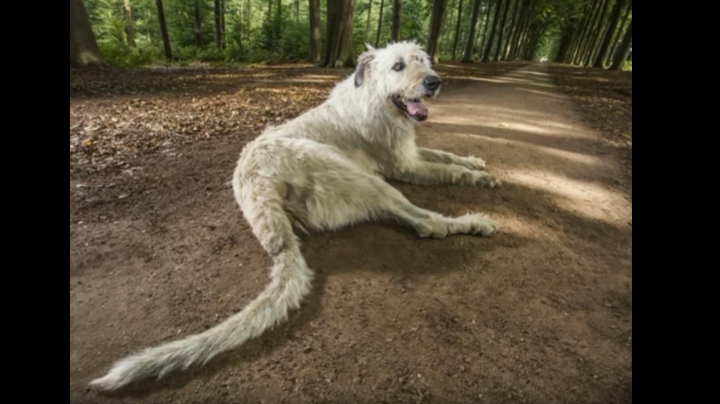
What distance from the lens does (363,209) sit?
3363 millimetres

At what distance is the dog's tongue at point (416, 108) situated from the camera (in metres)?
4.04

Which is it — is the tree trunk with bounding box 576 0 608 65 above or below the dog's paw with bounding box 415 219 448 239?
above

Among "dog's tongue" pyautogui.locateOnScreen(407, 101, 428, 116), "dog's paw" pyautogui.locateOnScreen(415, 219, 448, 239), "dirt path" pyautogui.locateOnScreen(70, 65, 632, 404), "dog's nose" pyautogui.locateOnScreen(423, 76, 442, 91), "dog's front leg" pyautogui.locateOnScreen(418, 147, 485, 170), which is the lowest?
"dirt path" pyautogui.locateOnScreen(70, 65, 632, 404)

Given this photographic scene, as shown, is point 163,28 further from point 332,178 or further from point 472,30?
point 332,178

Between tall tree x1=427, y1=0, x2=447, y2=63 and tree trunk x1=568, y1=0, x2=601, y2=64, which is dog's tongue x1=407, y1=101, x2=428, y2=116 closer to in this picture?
tall tree x1=427, y1=0, x2=447, y2=63

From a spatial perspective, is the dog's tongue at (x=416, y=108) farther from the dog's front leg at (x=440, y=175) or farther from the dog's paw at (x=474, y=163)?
the dog's paw at (x=474, y=163)

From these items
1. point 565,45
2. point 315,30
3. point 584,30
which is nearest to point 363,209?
point 315,30

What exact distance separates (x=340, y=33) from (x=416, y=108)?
12.3 metres

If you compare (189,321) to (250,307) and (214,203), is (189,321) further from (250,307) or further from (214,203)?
(214,203)

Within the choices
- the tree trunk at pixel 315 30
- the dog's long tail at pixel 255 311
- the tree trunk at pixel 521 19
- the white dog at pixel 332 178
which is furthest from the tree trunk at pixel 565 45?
the dog's long tail at pixel 255 311

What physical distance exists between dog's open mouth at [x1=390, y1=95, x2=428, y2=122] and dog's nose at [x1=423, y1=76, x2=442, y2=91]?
0.21 meters

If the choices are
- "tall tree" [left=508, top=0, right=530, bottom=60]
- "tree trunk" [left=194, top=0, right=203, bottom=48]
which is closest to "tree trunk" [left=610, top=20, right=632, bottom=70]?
"tall tree" [left=508, top=0, right=530, bottom=60]

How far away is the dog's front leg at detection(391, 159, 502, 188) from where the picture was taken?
442 cm
